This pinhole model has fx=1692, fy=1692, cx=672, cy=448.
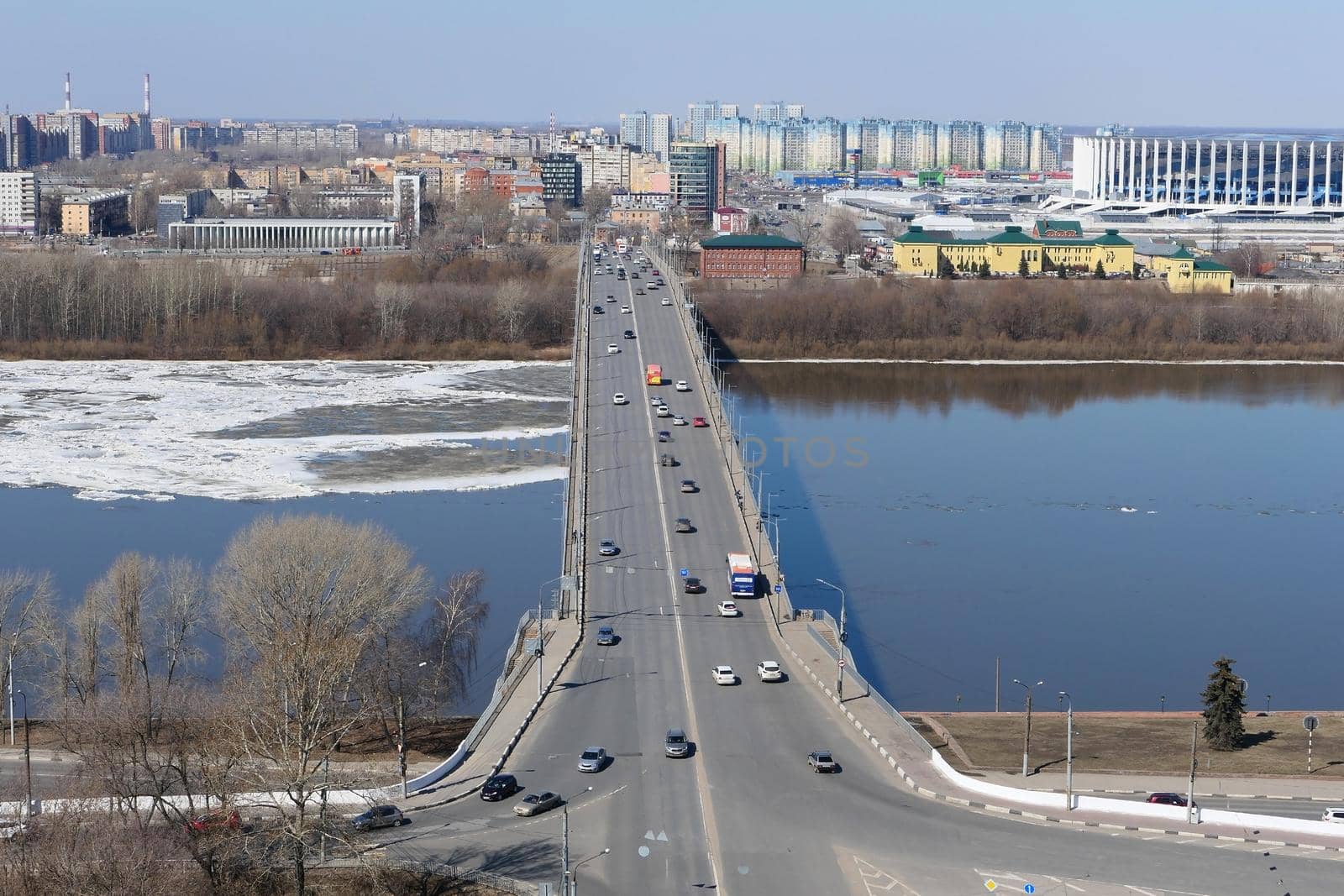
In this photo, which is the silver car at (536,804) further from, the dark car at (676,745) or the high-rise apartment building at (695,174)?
the high-rise apartment building at (695,174)

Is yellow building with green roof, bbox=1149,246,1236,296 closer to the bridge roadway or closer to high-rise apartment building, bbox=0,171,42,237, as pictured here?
the bridge roadway

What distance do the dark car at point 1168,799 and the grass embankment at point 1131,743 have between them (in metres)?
0.89

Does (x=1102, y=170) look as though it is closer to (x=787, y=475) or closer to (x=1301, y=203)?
(x=1301, y=203)

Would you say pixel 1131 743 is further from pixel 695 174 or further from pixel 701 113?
pixel 701 113

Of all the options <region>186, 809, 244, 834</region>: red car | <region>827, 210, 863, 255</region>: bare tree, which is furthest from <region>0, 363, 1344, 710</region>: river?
<region>827, 210, 863, 255</region>: bare tree

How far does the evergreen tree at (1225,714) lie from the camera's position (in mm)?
13859

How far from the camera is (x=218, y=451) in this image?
29.9m

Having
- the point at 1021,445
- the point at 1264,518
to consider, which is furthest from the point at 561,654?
the point at 1021,445

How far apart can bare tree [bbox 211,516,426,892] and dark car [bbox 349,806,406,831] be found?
13.6 inches

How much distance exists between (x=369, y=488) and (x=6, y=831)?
52.6 feet

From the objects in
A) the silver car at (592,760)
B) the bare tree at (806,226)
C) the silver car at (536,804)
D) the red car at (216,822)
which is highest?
the bare tree at (806,226)

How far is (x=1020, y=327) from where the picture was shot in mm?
46438

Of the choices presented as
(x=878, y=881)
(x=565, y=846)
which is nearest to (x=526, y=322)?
(x=878, y=881)

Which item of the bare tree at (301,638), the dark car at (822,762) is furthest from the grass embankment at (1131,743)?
the bare tree at (301,638)
